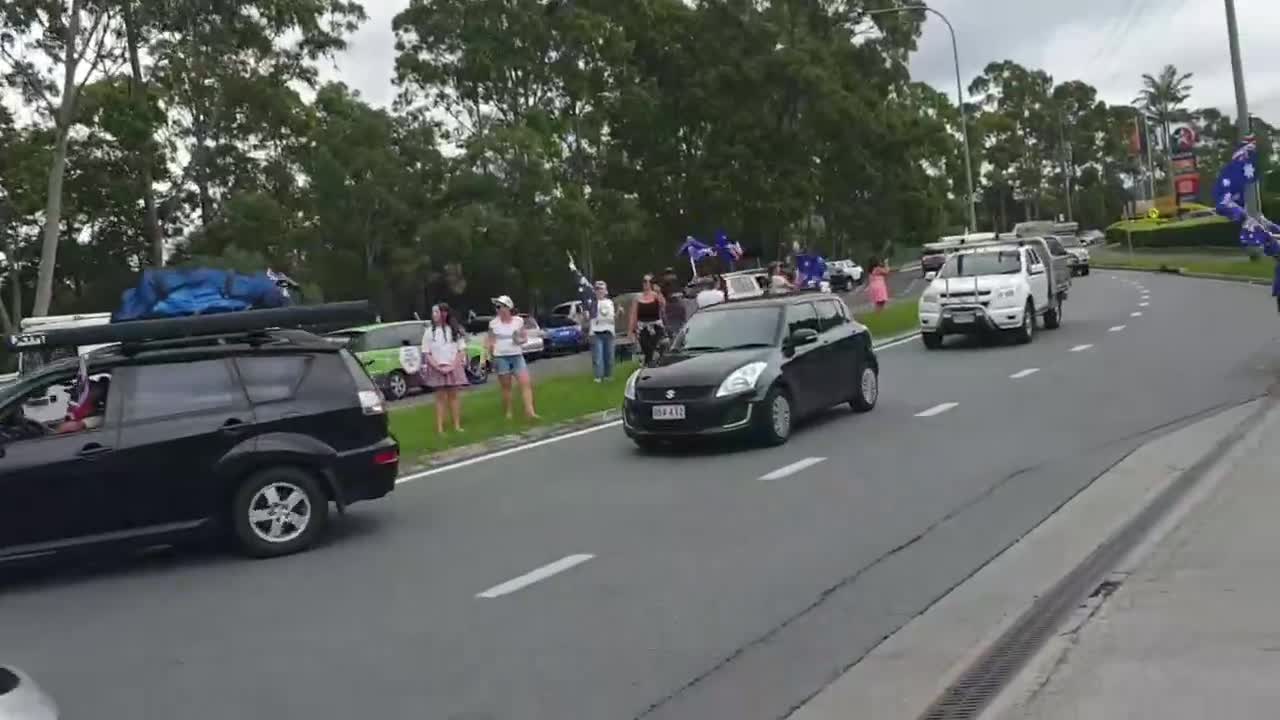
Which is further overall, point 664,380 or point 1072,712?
point 664,380

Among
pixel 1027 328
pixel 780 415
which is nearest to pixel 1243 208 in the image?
pixel 1027 328

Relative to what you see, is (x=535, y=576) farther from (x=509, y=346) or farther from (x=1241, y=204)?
(x=1241, y=204)

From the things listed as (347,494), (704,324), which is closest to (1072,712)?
(347,494)

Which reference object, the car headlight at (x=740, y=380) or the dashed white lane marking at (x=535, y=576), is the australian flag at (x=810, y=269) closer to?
the car headlight at (x=740, y=380)

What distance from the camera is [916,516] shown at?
356 inches

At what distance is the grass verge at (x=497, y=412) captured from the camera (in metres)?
15.4

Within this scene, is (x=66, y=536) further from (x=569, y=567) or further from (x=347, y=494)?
(x=569, y=567)

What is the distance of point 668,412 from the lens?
12.8 m

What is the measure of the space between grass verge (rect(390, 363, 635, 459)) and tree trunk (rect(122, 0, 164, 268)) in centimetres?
1418

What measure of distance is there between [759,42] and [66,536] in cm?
4916

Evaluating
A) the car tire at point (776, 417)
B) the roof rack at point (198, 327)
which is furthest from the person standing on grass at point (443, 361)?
the roof rack at point (198, 327)

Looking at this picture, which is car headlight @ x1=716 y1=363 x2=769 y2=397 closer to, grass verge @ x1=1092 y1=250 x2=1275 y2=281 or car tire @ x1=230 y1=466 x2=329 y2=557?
car tire @ x1=230 y1=466 x2=329 y2=557

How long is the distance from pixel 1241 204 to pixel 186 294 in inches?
543

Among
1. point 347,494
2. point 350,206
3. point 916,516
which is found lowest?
point 916,516
